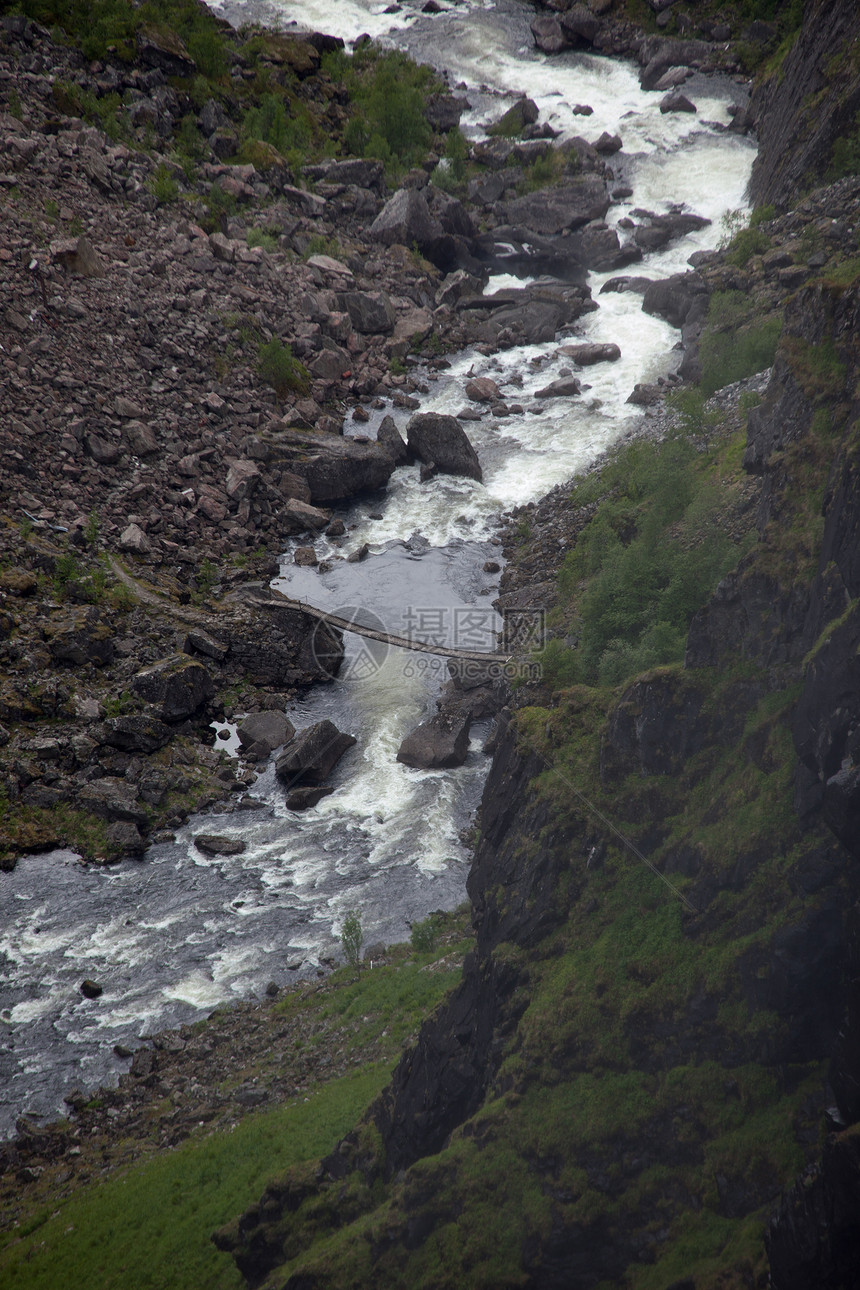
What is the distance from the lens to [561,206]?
62094 millimetres

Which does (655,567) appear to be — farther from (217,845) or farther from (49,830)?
(49,830)

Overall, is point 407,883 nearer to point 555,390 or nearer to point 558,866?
point 558,866

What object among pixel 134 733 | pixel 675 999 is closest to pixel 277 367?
pixel 134 733

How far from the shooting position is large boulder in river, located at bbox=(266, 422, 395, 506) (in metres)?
41.4

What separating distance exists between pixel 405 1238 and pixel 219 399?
38687 mm

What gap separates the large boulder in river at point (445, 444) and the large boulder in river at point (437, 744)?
1666 cm

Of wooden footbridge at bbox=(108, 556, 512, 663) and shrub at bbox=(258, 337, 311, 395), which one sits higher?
shrub at bbox=(258, 337, 311, 395)

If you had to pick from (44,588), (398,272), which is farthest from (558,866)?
(398,272)

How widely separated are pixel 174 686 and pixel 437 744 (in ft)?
35.0

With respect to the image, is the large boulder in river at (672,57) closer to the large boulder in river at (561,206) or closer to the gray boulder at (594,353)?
the large boulder in river at (561,206)

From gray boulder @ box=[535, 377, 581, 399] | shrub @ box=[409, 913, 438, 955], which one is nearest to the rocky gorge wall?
shrub @ box=[409, 913, 438, 955]

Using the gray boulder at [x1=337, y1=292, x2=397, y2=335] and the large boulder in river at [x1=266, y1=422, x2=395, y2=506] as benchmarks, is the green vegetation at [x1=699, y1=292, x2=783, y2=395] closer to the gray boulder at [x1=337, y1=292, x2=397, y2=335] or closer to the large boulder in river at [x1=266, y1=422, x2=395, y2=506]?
the large boulder in river at [x1=266, y1=422, x2=395, y2=506]

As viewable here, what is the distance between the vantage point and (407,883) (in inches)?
1084

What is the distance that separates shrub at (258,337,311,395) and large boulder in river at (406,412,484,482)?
7850 mm
